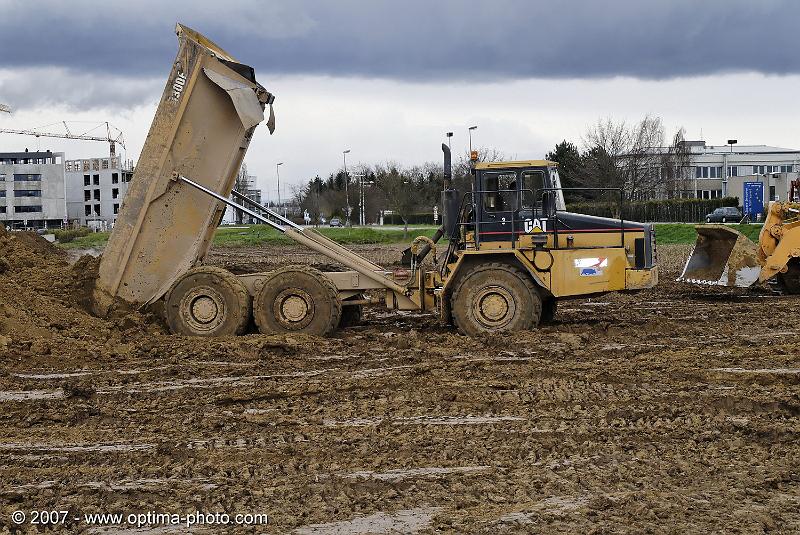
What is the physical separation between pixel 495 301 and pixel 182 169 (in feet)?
15.2

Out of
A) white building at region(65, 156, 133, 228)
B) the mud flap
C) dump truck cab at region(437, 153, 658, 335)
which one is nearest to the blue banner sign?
dump truck cab at region(437, 153, 658, 335)

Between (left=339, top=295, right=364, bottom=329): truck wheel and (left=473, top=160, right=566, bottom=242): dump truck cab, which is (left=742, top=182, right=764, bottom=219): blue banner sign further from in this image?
(left=473, top=160, right=566, bottom=242): dump truck cab

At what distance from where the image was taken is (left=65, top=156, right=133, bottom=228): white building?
12475cm

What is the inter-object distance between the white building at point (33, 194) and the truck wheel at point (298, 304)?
10981 cm

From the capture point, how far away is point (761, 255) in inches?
711

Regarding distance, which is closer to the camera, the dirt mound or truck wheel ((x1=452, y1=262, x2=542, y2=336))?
the dirt mound

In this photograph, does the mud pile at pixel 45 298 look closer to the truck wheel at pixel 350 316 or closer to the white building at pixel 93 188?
the truck wheel at pixel 350 316

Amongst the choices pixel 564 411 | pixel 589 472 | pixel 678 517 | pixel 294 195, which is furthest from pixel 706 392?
pixel 294 195

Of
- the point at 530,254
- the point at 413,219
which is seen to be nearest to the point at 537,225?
the point at 530,254

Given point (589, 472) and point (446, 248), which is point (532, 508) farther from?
point (446, 248)

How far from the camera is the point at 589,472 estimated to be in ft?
22.6

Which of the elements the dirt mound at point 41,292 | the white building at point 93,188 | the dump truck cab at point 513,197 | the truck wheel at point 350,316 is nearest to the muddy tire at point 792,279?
the dump truck cab at point 513,197

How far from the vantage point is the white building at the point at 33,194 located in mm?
117062

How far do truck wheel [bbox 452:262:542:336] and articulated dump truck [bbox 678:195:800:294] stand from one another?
20.9 ft
